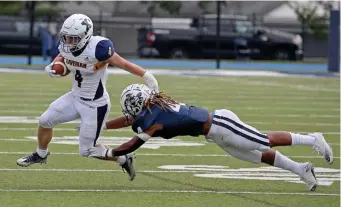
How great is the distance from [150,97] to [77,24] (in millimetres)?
990

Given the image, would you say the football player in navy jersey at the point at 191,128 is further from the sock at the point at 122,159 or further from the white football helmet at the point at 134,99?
the sock at the point at 122,159

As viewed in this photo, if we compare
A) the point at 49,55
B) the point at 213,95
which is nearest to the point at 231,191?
the point at 213,95

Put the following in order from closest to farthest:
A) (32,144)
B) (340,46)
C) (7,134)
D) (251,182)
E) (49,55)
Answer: (251,182) < (32,144) < (7,134) < (340,46) < (49,55)

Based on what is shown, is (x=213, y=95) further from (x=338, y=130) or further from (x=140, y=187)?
(x=140, y=187)

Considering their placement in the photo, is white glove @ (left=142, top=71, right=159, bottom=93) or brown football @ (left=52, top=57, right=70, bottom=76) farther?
brown football @ (left=52, top=57, right=70, bottom=76)

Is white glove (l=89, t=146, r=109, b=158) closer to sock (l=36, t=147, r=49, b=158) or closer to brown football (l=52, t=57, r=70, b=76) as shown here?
sock (l=36, t=147, r=49, b=158)

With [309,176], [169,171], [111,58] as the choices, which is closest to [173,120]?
[111,58]

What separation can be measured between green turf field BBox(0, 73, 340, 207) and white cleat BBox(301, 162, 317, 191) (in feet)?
0.27

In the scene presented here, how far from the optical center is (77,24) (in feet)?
29.3

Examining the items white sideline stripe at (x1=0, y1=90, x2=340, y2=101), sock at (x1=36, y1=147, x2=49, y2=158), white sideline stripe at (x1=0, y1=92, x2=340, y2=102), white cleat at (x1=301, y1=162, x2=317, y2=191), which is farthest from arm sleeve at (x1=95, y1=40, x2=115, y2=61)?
white sideline stripe at (x1=0, y1=90, x2=340, y2=101)

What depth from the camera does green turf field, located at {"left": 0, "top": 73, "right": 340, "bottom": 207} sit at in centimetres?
847

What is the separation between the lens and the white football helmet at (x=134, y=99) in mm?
8531

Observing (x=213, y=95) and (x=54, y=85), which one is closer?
(x=213, y=95)

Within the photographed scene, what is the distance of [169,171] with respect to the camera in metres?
10.2
